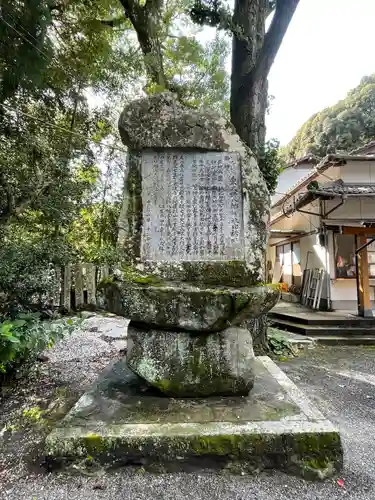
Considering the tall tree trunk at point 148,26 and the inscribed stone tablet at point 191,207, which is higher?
the tall tree trunk at point 148,26

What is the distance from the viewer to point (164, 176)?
3.18m

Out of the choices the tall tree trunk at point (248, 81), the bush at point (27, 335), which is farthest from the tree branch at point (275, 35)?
the bush at point (27, 335)

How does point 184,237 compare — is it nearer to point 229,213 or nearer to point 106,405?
point 229,213

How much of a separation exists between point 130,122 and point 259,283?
6.82ft

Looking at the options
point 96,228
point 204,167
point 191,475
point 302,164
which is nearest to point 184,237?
point 204,167

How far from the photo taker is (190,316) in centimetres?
270

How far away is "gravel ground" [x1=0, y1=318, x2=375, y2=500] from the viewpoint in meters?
2.02

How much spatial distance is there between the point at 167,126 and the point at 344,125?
25136 mm

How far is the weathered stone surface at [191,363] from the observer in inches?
111

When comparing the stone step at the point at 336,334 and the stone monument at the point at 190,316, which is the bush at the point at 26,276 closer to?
the stone monument at the point at 190,316

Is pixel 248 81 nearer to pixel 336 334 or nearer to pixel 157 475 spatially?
pixel 157 475

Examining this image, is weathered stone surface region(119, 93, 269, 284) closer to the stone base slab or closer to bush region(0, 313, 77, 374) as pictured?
bush region(0, 313, 77, 374)

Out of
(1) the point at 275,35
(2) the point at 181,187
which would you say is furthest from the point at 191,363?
(1) the point at 275,35

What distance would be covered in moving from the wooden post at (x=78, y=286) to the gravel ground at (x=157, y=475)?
158 inches
